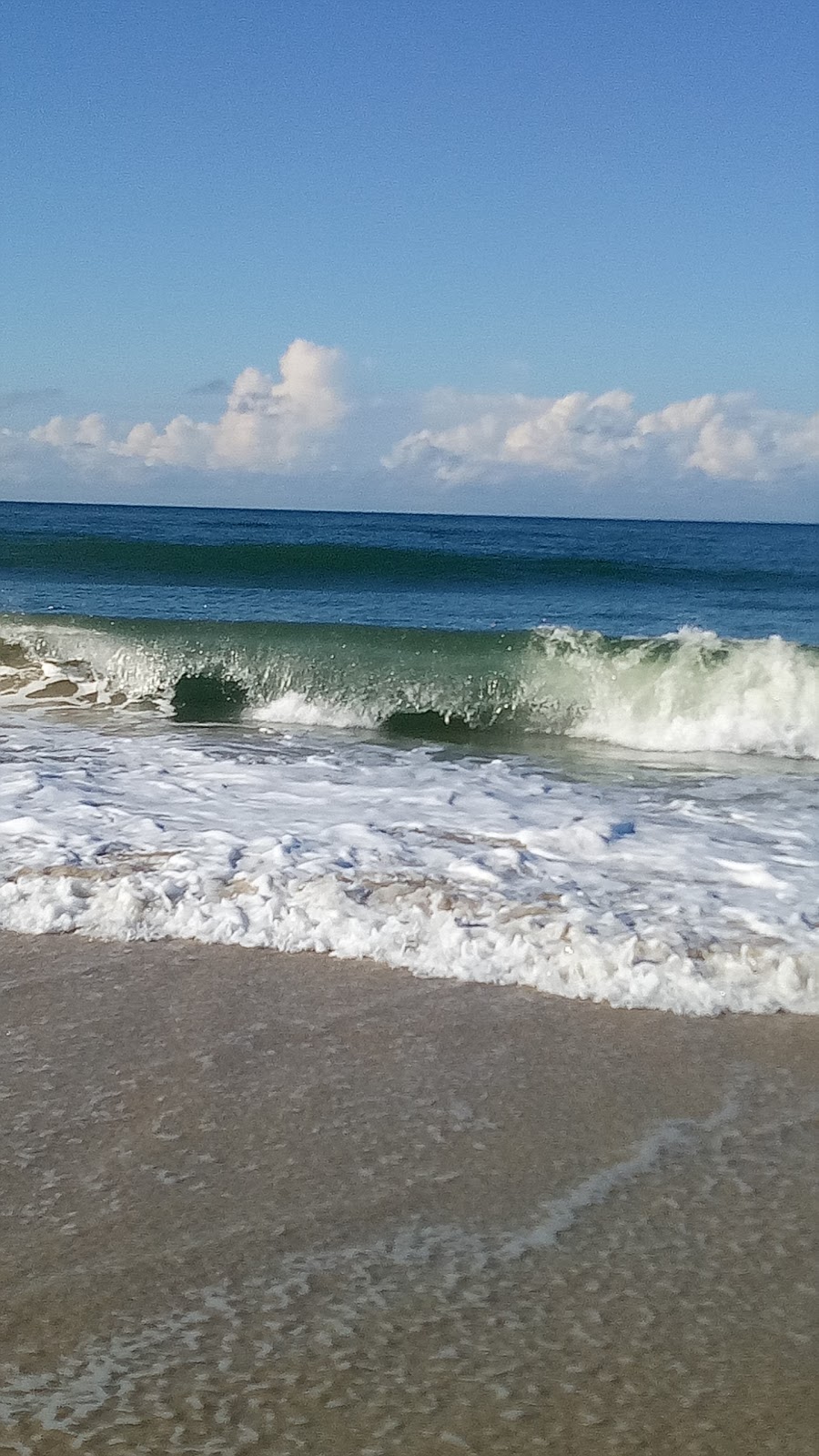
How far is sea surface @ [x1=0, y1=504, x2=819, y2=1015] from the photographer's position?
3.88m

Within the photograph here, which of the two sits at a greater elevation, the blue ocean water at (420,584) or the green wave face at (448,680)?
the blue ocean water at (420,584)

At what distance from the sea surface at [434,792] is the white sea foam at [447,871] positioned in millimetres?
14

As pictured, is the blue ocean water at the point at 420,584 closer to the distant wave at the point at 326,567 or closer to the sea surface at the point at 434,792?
the distant wave at the point at 326,567

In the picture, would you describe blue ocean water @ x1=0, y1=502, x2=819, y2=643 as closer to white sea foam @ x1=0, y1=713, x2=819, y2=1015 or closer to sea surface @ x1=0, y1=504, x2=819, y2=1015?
sea surface @ x1=0, y1=504, x2=819, y2=1015

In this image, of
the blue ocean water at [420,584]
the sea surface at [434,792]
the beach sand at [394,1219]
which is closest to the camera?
the beach sand at [394,1219]

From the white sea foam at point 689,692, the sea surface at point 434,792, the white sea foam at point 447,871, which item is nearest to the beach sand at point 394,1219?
the white sea foam at point 447,871

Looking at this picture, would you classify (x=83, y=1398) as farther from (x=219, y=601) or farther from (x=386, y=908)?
(x=219, y=601)

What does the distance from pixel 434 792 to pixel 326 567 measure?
1545 cm

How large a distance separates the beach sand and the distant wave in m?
16.2

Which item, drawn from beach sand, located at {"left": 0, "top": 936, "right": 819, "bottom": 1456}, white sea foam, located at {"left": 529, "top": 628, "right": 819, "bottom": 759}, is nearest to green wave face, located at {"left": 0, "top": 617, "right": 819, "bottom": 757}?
white sea foam, located at {"left": 529, "top": 628, "right": 819, "bottom": 759}

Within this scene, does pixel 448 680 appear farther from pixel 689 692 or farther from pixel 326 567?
pixel 326 567

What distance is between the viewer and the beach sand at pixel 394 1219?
1.91 metres

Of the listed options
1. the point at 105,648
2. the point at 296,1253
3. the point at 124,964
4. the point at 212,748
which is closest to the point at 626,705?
the point at 212,748

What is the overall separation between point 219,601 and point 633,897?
502 inches
